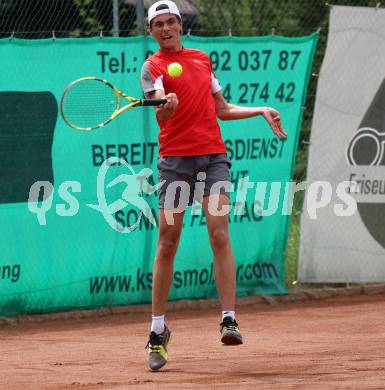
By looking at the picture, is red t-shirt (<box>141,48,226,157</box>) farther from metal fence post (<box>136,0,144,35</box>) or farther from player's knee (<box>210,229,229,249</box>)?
metal fence post (<box>136,0,144,35</box>)

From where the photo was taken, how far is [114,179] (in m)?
8.97

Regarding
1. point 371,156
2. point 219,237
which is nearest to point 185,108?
point 219,237

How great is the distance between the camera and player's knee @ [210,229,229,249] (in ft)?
20.4

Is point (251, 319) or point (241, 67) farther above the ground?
point (241, 67)

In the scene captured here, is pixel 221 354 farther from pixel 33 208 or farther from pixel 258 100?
pixel 258 100

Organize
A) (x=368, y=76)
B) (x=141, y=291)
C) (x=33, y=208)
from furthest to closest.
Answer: (x=368, y=76) < (x=141, y=291) < (x=33, y=208)

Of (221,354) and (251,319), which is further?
(251,319)

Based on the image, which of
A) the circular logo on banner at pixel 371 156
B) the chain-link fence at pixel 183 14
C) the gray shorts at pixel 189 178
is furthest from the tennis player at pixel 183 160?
the circular logo on banner at pixel 371 156

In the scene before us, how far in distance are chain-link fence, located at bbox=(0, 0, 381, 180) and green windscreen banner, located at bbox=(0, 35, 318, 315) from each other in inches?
9.4

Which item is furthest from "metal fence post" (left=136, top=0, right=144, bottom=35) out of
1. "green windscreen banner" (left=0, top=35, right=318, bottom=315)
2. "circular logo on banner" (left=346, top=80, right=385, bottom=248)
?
"circular logo on banner" (left=346, top=80, right=385, bottom=248)

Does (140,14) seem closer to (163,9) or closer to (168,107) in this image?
(163,9)

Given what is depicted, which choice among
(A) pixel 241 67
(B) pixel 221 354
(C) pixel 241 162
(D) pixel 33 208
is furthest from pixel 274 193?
(B) pixel 221 354

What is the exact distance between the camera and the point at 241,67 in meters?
9.46

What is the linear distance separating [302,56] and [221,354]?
3695mm
